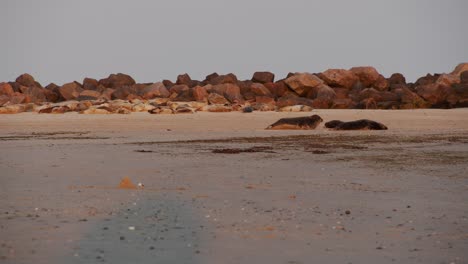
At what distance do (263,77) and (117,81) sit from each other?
1209 cm

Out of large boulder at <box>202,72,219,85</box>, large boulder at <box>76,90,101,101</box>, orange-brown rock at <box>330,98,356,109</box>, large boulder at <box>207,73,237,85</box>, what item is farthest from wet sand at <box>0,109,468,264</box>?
large boulder at <box>202,72,219,85</box>

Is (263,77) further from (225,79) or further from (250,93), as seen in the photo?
(250,93)

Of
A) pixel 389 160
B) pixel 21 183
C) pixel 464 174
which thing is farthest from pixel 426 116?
pixel 21 183

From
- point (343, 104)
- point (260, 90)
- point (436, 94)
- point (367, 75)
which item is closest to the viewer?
point (343, 104)

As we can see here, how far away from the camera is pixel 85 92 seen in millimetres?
46469

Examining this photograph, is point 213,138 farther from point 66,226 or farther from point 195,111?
point 195,111

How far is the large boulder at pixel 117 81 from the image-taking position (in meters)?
52.8

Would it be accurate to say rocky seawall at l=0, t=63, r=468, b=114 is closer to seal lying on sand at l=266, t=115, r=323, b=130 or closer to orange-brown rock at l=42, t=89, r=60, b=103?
orange-brown rock at l=42, t=89, r=60, b=103

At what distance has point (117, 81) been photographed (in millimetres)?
52812

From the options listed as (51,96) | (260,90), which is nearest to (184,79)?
(51,96)

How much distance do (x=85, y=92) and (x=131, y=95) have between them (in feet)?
11.3

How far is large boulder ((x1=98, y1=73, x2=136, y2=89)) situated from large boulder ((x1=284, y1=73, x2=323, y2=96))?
1545 cm

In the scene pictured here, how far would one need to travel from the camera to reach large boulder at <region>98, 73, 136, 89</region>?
52.8 m

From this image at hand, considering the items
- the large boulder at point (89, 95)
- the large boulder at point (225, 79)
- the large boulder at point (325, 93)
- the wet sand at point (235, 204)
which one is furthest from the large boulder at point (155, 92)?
the wet sand at point (235, 204)
